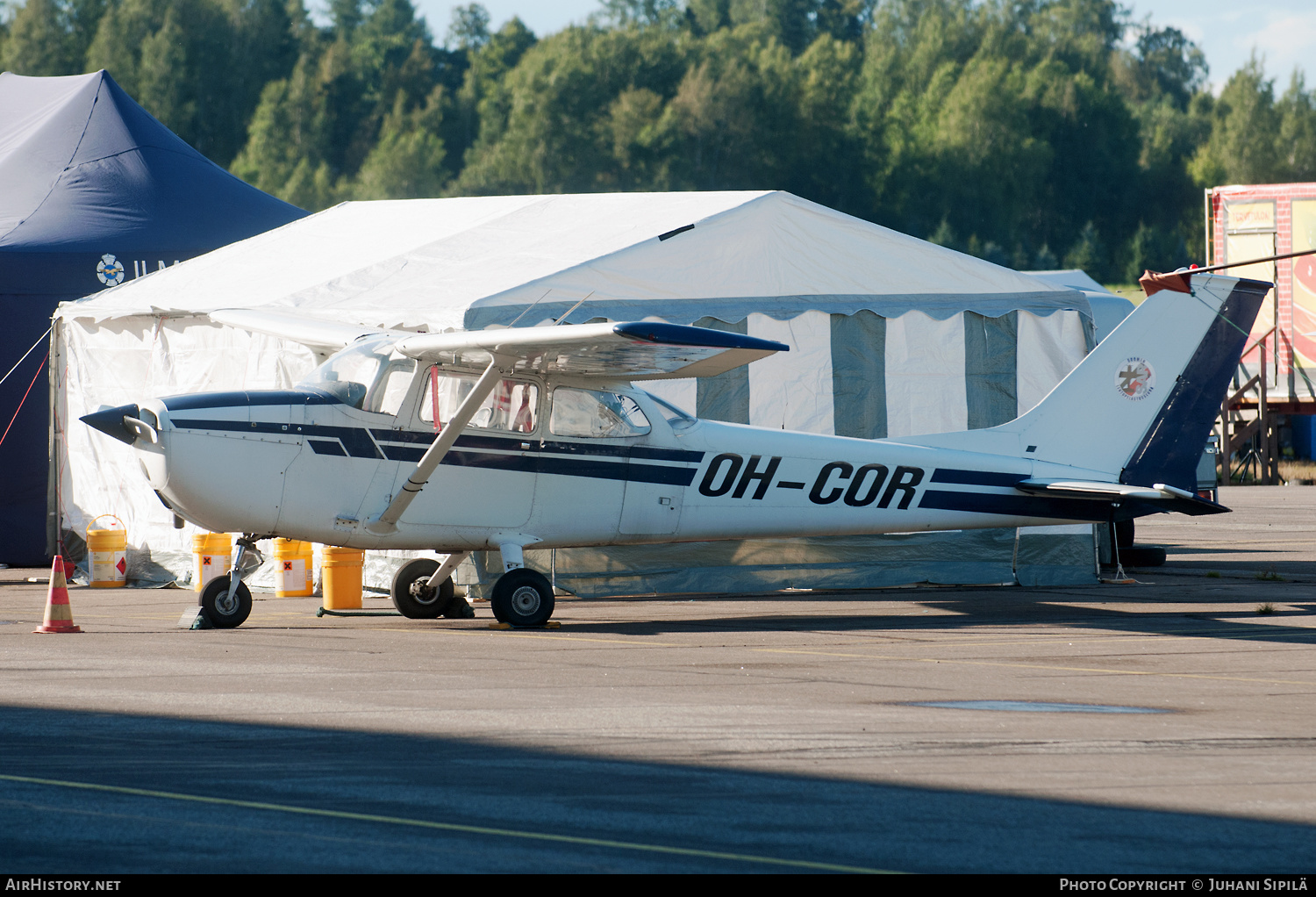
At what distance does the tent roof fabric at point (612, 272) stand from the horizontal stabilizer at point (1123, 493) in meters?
2.30

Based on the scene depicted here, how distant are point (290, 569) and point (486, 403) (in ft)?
12.4

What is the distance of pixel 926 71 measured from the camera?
306 feet

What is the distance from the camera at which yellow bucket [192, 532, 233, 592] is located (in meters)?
14.1

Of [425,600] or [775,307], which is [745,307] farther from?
[425,600]

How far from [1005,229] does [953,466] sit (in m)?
74.4

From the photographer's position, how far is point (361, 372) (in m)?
11.2

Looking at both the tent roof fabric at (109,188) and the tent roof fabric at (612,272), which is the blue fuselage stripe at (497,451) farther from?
the tent roof fabric at (109,188)

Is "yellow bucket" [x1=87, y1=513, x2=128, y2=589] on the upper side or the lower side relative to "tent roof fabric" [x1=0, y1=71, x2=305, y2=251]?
lower

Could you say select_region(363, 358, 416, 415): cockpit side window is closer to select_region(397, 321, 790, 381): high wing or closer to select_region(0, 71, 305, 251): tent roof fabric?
select_region(397, 321, 790, 381): high wing

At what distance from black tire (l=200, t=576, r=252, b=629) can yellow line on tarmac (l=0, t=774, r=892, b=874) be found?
537cm

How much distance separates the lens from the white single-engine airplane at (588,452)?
10695mm

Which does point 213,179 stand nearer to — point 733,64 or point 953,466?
point 953,466

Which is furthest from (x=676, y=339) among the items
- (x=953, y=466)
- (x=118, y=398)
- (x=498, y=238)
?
(x=118, y=398)

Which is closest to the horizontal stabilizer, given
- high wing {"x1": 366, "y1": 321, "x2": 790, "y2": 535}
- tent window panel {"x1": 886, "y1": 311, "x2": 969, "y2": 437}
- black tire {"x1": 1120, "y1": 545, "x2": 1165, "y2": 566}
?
tent window panel {"x1": 886, "y1": 311, "x2": 969, "y2": 437}
